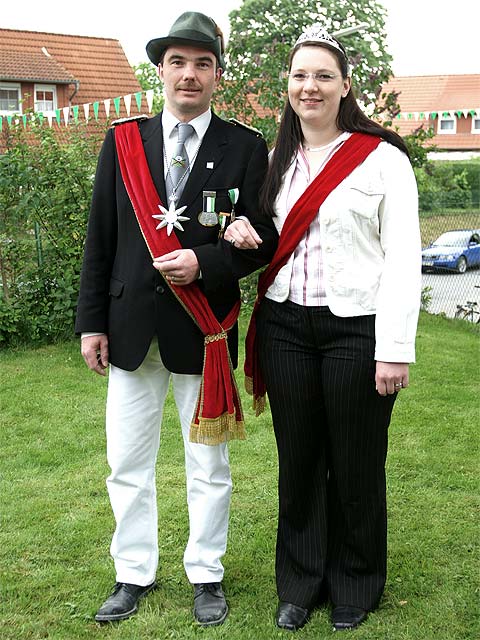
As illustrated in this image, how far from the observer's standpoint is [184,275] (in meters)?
2.94

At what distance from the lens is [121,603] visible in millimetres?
3240

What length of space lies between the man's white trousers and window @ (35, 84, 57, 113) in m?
19.8

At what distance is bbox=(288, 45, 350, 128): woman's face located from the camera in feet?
9.38

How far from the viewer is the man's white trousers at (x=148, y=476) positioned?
10.4 feet

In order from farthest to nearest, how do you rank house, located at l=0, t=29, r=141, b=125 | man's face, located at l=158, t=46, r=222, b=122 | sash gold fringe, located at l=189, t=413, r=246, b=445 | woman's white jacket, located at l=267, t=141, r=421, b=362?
1. house, located at l=0, t=29, r=141, b=125
2. sash gold fringe, located at l=189, t=413, r=246, b=445
3. man's face, located at l=158, t=46, r=222, b=122
4. woman's white jacket, located at l=267, t=141, r=421, b=362

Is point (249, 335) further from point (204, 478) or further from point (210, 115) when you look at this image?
point (210, 115)

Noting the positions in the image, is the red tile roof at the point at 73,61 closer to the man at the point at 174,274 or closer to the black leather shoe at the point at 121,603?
the man at the point at 174,274

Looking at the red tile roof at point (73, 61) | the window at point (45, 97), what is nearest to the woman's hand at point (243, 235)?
the red tile roof at point (73, 61)

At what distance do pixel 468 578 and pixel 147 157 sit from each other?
2018mm

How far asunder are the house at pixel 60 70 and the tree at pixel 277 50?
1086 cm

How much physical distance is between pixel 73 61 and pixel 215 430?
70.4 feet

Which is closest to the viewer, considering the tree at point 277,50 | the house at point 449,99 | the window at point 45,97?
the tree at point 277,50

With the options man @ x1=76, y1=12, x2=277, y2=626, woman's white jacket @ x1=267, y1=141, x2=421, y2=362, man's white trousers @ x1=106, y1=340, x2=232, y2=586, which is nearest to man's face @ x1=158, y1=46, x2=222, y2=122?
man @ x1=76, y1=12, x2=277, y2=626

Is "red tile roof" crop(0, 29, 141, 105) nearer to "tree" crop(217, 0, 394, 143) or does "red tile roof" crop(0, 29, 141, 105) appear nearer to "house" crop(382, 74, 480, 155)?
"tree" crop(217, 0, 394, 143)
